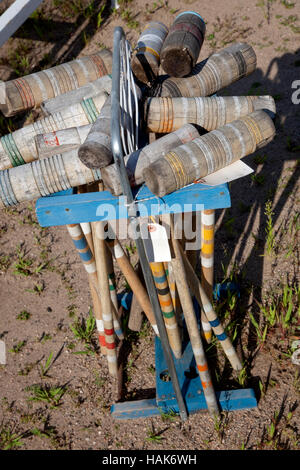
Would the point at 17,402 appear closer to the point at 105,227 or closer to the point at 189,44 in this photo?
the point at 105,227

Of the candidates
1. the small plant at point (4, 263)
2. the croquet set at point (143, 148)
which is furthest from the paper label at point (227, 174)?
the small plant at point (4, 263)

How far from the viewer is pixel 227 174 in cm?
230

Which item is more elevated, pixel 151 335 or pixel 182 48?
pixel 182 48

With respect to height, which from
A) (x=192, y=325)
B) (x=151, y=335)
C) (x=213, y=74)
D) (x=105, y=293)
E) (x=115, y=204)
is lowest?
(x=151, y=335)

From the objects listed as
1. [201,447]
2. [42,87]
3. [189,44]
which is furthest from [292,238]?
[42,87]

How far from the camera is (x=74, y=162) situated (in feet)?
7.43

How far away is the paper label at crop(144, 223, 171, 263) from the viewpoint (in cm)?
236

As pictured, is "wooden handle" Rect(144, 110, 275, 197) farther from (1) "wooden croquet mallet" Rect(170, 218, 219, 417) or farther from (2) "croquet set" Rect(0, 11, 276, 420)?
(1) "wooden croquet mallet" Rect(170, 218, 219, 417)

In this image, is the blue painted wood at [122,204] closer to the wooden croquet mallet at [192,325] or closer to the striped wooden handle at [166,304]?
the wooden croquet mallet at [192,325]

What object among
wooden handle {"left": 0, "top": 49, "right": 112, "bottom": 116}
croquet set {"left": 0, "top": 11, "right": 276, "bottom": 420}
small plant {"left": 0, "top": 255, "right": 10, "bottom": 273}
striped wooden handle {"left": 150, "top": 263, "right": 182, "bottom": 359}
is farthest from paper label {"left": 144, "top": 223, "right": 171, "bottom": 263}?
small plant {"left": 0, "top": 255, "right": 10, "bottom": 273}

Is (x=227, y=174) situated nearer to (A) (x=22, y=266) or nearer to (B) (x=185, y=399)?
(B) (x=185, y=399)

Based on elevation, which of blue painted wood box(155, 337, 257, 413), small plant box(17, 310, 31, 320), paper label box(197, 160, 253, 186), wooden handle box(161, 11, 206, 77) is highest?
wooden handle box(161, 11, 206, 77)

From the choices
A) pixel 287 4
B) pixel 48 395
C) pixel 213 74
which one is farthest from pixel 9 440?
pixel 287 4

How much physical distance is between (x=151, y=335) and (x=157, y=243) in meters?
1.57
